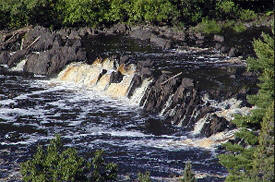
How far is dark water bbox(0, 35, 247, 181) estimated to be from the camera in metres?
33.0

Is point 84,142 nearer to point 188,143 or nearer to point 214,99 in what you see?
point 188,143

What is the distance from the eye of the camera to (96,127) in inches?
1567

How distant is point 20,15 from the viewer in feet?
237

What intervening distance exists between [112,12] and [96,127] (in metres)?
35.9

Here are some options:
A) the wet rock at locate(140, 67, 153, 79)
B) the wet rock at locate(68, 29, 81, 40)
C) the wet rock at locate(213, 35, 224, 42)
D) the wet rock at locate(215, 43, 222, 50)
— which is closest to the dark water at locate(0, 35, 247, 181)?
the wet rock at locate(215, 43, 222, 50)

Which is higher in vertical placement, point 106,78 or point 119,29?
point 119,29

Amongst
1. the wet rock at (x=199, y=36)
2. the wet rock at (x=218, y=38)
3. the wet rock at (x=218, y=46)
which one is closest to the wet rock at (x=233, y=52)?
the wet rock at (x=218, y=46)

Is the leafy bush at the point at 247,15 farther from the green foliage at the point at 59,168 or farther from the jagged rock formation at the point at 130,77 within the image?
the green foliage at the point at 59,168

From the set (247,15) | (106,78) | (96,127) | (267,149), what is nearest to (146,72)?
(106,78)

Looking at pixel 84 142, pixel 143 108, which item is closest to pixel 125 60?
pixel 143 108

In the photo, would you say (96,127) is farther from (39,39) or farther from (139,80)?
(39,39)

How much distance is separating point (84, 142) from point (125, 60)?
16765 mm

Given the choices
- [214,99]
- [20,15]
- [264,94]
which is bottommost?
[214,99]

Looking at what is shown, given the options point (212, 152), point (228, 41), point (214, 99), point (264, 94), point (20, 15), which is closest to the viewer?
point (264, 94)
